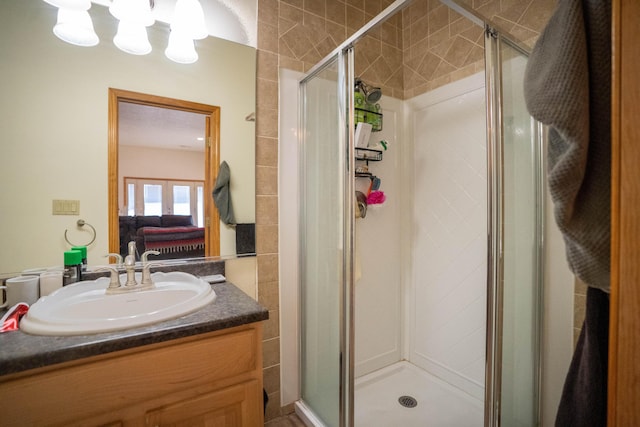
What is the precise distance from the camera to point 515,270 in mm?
1196

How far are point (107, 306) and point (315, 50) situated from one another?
167 cm

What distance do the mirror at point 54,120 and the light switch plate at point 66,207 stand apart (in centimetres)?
1

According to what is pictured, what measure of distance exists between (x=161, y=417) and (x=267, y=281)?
0.80m

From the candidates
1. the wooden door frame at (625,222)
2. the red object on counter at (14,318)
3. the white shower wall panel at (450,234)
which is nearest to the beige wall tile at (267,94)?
the white shower wall panel at (450,234)

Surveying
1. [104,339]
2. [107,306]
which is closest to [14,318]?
[107,306]

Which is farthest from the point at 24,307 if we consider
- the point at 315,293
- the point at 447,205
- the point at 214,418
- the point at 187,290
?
the point at 447,205

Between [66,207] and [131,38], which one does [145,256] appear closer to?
[66,207]

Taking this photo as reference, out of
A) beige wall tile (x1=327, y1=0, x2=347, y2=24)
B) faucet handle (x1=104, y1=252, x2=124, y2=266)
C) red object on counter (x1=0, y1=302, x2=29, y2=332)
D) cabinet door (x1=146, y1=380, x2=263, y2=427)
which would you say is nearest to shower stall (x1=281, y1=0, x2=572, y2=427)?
beige wall tile (x1=327, y1=0, x2=347, y2=24)

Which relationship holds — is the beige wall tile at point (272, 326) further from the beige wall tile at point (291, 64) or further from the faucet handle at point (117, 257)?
the beige wall tile at point (291, 64)

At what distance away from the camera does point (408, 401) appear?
5.78ft

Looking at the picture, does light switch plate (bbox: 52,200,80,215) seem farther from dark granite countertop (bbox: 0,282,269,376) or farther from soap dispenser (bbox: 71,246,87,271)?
dark granite countertop (bbox: 0,282,269,376)

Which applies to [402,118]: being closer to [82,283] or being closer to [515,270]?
[515,270]

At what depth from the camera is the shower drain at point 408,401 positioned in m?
1.73

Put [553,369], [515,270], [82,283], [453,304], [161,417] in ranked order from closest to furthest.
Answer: [161,417]
[82,283]
[515,270]
[553,369]
[453,304]
